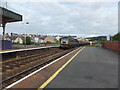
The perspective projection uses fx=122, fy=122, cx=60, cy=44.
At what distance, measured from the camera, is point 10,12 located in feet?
62.1

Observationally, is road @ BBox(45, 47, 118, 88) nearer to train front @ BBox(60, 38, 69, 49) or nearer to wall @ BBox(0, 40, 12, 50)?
wall @ BBox(0, 40, 12, 50)

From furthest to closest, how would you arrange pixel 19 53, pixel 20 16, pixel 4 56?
pixel 20 16
pixel 19 53
pixel 4 56

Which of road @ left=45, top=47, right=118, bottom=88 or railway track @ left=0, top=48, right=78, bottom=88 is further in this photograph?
railway track @ left=0, top=48, right=78, bottom=88

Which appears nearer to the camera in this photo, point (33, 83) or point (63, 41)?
point (33, 83)

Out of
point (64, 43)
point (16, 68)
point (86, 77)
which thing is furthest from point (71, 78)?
point (64, 43)

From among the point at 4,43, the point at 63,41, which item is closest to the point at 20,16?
the point at 4,43

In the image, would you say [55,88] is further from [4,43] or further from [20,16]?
[20,16]

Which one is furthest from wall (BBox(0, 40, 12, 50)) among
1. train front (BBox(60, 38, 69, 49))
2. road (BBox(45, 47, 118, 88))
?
road (BBox(45, 47, 118, 88))

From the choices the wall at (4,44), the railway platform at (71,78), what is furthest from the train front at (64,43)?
the railway platform at (71,78)

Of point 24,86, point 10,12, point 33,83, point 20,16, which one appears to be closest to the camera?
point 24,86

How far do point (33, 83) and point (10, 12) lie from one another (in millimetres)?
16658

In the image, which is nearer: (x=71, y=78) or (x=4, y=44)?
(x=71, y=78)

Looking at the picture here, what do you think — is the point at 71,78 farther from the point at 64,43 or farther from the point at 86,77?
the point at 64,43

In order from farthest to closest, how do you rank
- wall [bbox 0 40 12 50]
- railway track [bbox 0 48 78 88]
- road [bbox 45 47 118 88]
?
1. wall [bbox 0 40 12 50]
2. railway track [bbox 0 48 78 88]
3. road [bbox 45 47 118 88]
